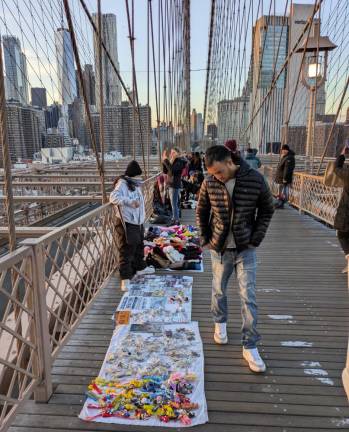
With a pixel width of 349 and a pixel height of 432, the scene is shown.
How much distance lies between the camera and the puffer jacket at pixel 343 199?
255 cm

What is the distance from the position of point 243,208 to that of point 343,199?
1219 mm

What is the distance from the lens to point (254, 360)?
1.84 metres

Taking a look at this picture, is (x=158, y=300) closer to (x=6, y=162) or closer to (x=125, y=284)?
(x=125, y=284)

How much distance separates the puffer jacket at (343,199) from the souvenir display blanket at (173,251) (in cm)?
137

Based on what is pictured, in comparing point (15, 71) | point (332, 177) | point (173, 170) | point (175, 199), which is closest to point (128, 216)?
point (332, 177)

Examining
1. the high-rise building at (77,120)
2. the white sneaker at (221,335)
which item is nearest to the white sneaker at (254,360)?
the white sneaker at (221,335)

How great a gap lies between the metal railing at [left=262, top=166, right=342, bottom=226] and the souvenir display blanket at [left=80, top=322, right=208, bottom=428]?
433 centimetres

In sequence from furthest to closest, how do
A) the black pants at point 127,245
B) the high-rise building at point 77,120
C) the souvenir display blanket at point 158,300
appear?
1. the high-rise building at point 77,120
2. the black pants at point 127,245
3. the souvenir display blanket at point 158,300

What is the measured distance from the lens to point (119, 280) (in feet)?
10.5

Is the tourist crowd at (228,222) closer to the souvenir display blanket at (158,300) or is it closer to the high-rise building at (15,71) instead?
the souvenir display blanket at (158,300)

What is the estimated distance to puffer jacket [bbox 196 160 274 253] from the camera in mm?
1790

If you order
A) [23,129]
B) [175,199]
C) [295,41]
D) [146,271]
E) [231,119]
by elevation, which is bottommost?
[146,271]

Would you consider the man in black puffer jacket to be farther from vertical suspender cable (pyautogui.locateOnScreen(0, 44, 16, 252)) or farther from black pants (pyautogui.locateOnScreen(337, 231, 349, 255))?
black pants (pyautogui.locateOnScreen(337, 231, 349, 255))

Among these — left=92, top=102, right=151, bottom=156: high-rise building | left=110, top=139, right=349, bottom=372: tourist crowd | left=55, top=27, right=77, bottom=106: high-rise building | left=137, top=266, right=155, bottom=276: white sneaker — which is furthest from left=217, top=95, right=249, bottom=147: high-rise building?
left=110, top=139, right=349, bottom=372: tourist crowd
